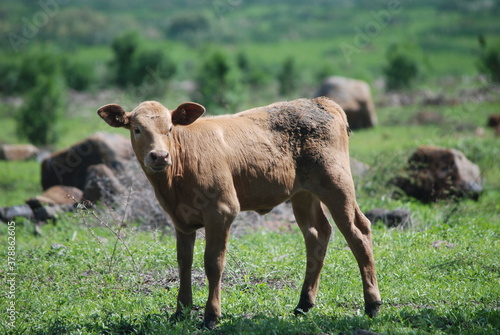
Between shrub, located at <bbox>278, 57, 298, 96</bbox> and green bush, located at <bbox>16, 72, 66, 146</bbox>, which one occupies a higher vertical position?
green bush, located at <bbox>16, 72, 66, 146</bbox>

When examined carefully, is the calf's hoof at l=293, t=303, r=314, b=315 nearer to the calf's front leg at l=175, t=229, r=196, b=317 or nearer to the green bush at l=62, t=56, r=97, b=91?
the calf's front leg at l=175, t=229, r=196, b=317

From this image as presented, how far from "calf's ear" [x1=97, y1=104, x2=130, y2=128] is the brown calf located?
1cm

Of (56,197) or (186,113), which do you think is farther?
(56,197)

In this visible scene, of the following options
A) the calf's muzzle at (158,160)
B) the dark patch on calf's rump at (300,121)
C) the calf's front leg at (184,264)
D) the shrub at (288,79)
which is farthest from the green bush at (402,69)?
the calf's muzzle at (158,160)

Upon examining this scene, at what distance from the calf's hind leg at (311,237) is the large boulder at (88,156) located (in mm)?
7026

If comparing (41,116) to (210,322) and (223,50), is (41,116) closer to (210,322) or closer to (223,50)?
(223,50)

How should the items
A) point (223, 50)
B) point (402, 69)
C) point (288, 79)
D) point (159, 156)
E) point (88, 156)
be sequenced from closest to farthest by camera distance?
point (159, 156) < point (88, 156) < point (223, 50) < point (402, 69) < point (288, 79)

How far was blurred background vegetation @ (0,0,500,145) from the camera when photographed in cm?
3109

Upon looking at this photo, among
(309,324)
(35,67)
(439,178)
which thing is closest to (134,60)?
(35,67)

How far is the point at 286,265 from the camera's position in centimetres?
904

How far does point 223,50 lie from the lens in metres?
32.0

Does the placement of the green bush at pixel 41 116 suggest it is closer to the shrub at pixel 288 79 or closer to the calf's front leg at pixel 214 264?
the shrub at pixel 288 79

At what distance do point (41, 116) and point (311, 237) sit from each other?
62.8 feet

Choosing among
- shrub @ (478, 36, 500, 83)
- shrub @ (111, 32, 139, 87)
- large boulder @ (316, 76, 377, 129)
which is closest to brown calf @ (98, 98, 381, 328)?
large boulder @ (316, 76, 377, 129)
